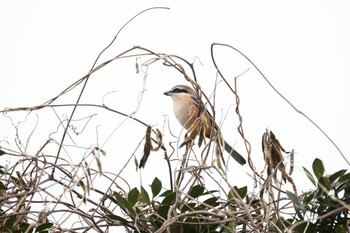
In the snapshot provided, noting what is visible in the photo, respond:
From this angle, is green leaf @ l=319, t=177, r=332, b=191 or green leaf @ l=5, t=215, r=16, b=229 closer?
green leaf @ l=319, t=177, r=332, b=191

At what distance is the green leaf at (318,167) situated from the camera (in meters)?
1.96

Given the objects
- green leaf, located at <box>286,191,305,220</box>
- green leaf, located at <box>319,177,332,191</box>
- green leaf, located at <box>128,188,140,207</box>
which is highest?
green leaf, located at <box>319,177,332,191</box>

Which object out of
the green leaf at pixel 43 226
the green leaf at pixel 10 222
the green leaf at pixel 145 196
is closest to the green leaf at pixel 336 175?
the green leaf at pixel 145 196

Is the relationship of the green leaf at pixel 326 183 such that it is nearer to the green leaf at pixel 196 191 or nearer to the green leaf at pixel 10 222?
the green leaf at pixel 196 191

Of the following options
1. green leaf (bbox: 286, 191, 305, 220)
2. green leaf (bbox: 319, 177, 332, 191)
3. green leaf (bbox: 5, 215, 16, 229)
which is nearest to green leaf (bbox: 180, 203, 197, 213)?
green leaf (bbox: 286, 191, 305, 220)

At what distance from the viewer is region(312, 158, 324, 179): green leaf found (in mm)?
1963

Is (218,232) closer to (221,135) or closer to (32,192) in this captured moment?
(221,135)

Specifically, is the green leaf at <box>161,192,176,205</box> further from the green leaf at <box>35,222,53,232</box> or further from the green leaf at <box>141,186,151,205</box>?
the green leaf at <box>35,222,53,232</box>

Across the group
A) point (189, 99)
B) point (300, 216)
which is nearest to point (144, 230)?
point (300, 216)

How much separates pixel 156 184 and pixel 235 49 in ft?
1.84

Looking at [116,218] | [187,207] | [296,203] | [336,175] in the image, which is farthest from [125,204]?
[336,175]

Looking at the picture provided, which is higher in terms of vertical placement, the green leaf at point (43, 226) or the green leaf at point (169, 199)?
the green leaf at point (169, 199)

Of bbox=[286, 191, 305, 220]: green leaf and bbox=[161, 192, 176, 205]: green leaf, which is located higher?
bbox=[286, 191, 305, 220]: green leaf

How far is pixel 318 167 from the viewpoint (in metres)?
1.98
